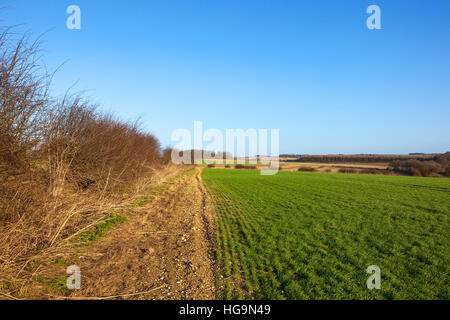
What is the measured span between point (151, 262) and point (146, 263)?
13 cm

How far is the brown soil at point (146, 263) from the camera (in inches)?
180

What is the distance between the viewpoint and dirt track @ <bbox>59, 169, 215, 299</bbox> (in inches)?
182

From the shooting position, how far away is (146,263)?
5.89m

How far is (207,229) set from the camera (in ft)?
30.1

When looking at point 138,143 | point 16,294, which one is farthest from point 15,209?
point 138,143
